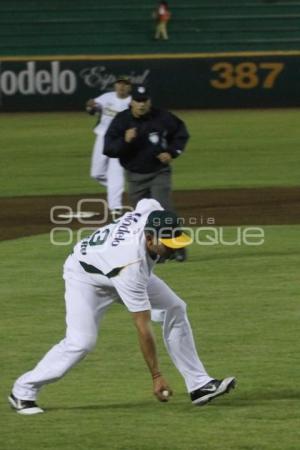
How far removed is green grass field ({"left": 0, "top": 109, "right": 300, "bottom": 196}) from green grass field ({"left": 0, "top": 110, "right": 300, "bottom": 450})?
206cm

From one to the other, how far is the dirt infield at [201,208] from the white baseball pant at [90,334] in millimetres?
7839

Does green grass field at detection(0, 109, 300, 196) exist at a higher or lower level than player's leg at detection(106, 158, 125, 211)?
lower

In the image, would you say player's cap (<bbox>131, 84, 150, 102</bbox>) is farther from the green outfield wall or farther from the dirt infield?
the green outfield wall

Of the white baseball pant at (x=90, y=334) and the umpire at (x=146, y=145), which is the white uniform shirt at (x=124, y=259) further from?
the umpire at (x=146, y=145)

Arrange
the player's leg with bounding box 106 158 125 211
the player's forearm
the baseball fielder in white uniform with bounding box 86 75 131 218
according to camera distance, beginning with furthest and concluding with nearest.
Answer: the player's leg with bounding box 106 158 125 211 < the baseball fielder in white uniform with bounding box 86 75 131 218 < the player's forearm

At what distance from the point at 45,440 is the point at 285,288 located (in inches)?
201

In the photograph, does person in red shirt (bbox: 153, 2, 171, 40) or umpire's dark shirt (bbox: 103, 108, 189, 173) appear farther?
person in red shirt (bbox: 153, 2, 171, 40)

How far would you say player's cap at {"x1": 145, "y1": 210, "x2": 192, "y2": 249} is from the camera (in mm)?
6910

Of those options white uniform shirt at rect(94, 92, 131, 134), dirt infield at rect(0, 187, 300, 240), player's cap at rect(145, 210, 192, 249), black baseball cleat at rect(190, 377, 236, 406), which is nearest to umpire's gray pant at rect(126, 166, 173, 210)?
white uniform shirt at rect(94, 92, 131, 134)

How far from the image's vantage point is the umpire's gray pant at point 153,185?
Result: 12.0 metres

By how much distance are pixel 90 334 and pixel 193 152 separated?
677 inches

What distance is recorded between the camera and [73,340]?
287 inches

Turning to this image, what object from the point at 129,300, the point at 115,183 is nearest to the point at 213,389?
the point at 129,300

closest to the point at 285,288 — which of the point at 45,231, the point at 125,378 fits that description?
the point at 125,378
